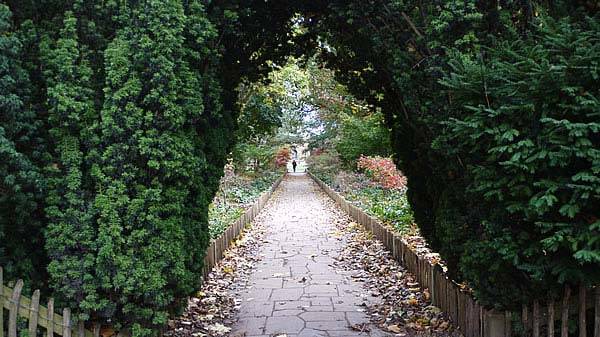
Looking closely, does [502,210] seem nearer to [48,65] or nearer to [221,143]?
[221,143]

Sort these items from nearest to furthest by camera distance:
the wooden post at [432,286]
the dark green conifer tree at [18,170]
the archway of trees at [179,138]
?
1. the archway of trees at [179,138]
2. the dark green conifer tree at [18,170]
3. the wooden post at [432,286]

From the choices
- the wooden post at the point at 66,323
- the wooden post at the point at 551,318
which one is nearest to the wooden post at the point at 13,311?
the wooden post at the point at 66,323

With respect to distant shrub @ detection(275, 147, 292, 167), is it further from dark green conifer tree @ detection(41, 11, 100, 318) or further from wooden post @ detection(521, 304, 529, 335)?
wooden post @ detection(521, 304, 529, 335)

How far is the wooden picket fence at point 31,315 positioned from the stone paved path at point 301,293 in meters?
1.93

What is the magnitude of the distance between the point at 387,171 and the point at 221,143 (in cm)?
1226

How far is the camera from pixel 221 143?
4992 millimetres

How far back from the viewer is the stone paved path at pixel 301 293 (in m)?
5.13

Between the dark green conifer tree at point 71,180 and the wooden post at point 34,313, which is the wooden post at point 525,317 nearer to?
the dark green conifer tree at point 71,180

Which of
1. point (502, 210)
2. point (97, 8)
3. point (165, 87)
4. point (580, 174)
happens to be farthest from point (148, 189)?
point (580, 174)

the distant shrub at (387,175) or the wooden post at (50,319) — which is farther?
the distant shrub at (387,175)

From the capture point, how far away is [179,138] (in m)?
3.69

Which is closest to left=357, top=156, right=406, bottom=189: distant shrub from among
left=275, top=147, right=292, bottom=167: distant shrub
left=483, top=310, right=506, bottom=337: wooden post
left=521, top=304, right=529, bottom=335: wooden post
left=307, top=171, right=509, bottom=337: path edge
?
left=307, top=171, right=509, bottom=337: path edge

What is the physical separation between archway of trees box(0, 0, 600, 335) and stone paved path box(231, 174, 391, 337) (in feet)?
4.87

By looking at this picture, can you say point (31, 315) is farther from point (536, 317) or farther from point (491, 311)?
point (536, 317)
